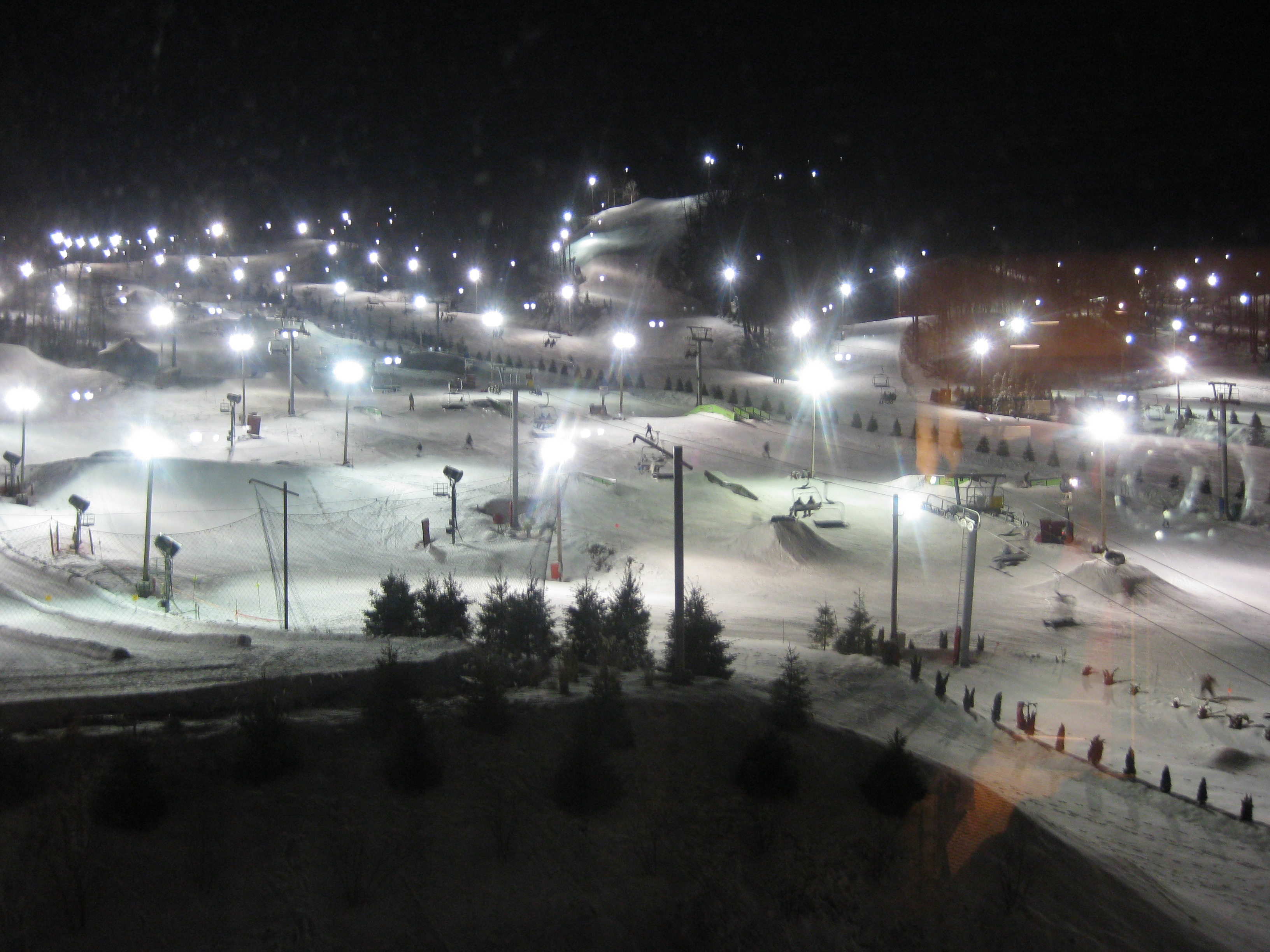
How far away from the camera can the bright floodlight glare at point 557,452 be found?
32344 millimetres

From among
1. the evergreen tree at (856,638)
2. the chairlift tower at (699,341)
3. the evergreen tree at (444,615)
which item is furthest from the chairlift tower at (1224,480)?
A: the evergreen tree at (444,615)

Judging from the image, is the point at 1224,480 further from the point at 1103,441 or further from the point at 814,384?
the point at 814,384

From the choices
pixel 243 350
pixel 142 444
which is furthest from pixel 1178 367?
pixel 142 444

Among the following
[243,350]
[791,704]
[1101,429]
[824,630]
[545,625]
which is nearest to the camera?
[791,704]

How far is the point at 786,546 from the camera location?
80.7 feet

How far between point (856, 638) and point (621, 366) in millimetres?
32692

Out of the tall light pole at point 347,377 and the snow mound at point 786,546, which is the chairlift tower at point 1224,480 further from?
the tall light pole at point 347,377

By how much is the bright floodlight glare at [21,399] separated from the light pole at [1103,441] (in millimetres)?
28277

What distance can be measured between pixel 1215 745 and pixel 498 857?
523 inches

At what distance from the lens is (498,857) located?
21.9ft

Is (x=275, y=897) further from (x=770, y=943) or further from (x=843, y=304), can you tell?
(x=843, y=304)

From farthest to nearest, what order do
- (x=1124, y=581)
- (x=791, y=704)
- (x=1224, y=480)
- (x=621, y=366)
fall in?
(x=621, y=366) → (x=1224, y=480) → (x=1124, y=581) → (x=791, y=704)

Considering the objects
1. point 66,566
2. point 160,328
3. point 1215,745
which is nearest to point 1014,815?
point 1215,745

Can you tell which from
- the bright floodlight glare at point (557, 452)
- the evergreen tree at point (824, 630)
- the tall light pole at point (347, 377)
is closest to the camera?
the evergreen tree at point (824, 630)
